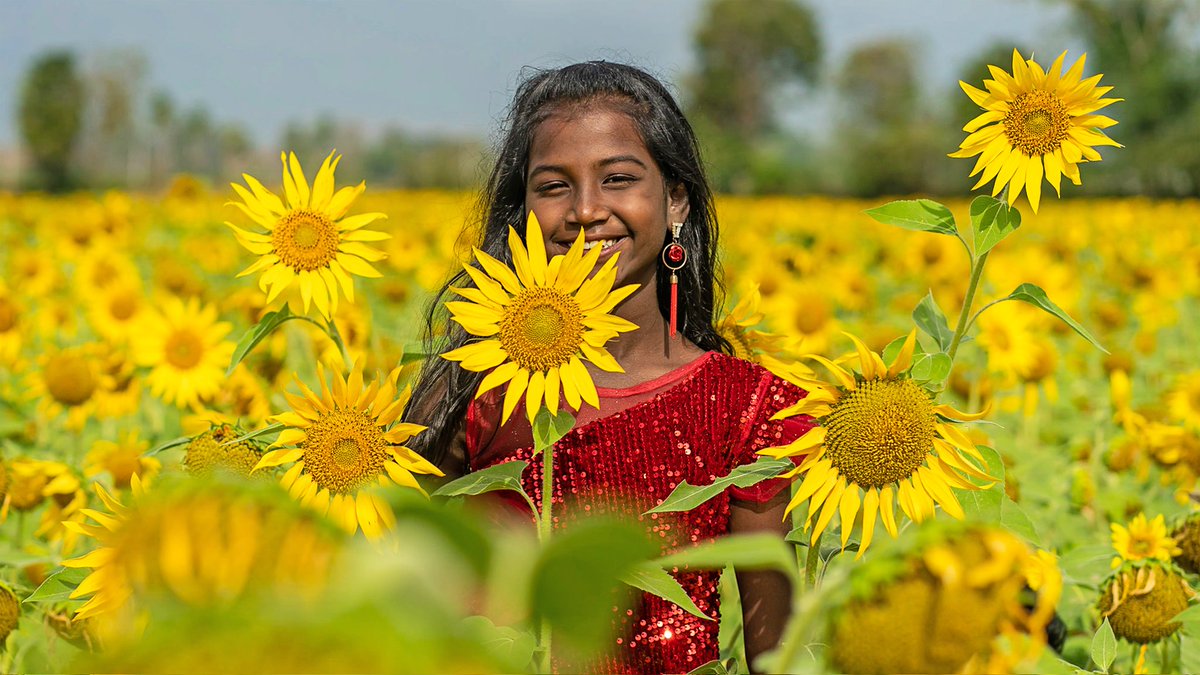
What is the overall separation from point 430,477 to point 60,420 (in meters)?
2.12

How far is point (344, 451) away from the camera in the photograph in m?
1.20

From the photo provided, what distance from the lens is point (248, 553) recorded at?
35 cm

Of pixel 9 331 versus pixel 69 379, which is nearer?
pixel 69 379

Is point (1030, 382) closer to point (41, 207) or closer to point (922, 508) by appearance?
point (922, 508)

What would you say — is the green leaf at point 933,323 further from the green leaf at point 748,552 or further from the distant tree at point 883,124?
the distant tree at point 883,124

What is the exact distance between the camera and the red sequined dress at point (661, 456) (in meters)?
1.70

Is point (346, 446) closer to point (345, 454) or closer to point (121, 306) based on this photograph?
point (345, 454)

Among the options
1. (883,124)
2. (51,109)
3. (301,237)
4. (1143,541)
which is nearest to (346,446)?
(301,237)

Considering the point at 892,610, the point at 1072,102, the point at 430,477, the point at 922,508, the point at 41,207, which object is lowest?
the point at 41,207

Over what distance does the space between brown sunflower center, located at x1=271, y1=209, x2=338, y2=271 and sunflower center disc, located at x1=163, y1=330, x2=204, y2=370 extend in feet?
5.22

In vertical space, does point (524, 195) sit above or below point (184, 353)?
above

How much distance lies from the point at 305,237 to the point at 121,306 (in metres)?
2.59

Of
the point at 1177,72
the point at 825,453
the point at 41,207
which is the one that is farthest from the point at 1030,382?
the point at 1177,72

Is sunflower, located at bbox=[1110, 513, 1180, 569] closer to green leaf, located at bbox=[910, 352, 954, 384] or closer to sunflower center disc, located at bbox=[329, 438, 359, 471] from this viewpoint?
green leaf, located at bbox=[910, 352, 954, 384]
